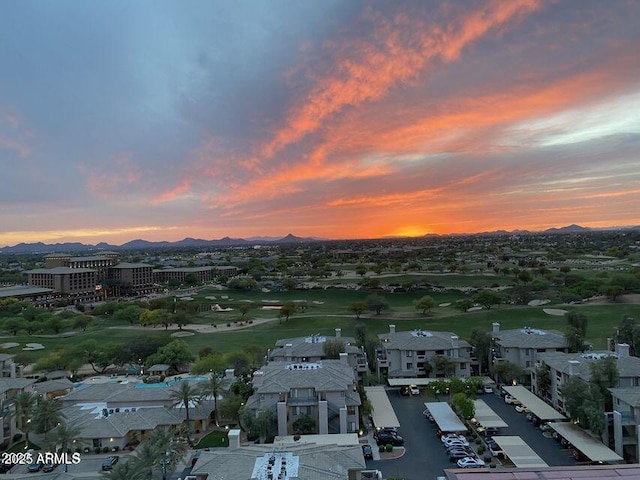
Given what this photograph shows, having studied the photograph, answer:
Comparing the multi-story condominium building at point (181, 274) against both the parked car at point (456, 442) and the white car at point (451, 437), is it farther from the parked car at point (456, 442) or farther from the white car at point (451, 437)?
the parked car at point (456, 442)

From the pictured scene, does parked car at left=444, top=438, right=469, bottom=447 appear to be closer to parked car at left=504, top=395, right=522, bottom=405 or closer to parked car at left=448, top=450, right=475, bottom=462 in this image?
parked car at left=448, top=450, right=475, bottom=462

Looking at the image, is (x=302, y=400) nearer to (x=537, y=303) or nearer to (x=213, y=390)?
(x=213, y=390)

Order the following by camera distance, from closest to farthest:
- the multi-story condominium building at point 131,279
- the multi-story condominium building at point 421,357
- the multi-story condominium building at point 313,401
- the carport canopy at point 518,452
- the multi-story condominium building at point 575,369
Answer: the carport canopy at point 518,452
the multi-story condominium building at point 313,401
the multi-story condominium building at point 575,369
the multi-story condominium building at point 421,357
the multi-story condominium building at point 131,279

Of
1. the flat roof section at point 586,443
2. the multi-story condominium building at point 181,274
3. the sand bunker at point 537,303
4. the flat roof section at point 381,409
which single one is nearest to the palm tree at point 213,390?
the flat roof section at point 381,409

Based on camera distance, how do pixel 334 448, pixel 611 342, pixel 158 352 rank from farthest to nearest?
pixel 158 352 < pixel 611 342 < pixel 334 448

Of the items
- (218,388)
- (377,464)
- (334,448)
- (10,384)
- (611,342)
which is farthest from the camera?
(611,342)

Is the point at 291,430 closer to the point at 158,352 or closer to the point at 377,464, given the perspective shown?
the point at 377,464

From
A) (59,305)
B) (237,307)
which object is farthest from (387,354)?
(59,305)
